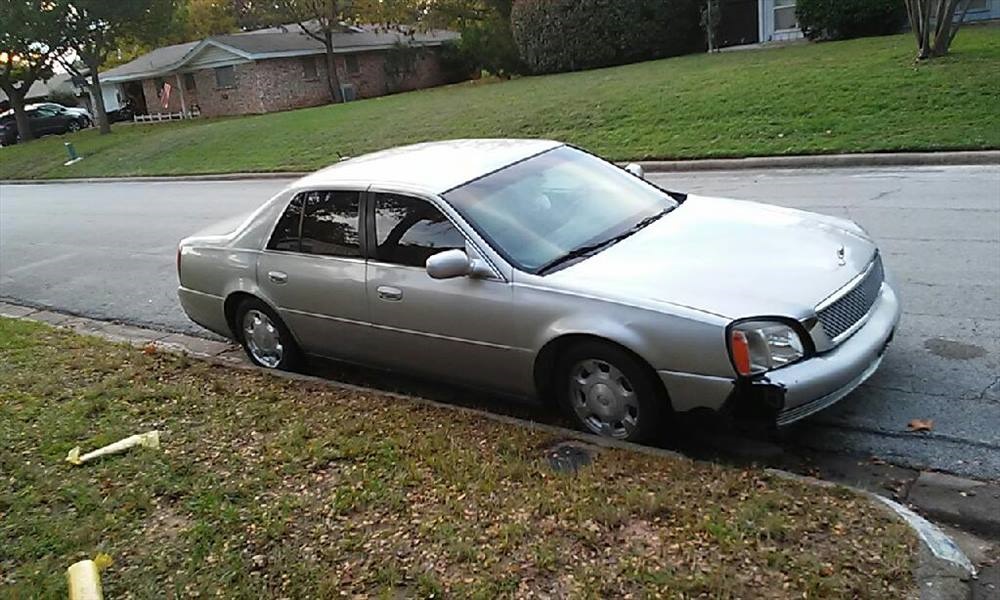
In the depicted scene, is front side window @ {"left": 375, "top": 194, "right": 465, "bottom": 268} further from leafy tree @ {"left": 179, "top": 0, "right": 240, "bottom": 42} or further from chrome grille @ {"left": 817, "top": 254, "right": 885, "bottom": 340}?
leafy tree @ {"left": 179, "top": 0, "right": 240, "bottom": 42}

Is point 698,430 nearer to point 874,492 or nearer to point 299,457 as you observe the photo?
point 874,492

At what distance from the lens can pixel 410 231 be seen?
5.14 meters

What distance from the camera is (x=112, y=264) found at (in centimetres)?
1095

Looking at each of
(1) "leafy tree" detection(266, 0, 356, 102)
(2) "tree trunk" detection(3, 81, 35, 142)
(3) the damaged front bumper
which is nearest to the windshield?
(3) the damaged front bumper

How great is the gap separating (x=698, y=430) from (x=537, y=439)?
0.86 m

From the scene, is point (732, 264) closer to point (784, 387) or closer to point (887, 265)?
point (784, 387)

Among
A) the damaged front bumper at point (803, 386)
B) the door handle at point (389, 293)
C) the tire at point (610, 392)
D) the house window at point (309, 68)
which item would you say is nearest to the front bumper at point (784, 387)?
the damaged front bumper at point (803, 386)

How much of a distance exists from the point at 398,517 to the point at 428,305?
1490mm

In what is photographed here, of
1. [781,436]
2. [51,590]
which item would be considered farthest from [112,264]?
[781,436]

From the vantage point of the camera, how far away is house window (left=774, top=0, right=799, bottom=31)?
1123 inches

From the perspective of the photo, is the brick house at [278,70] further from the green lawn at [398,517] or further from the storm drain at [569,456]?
the storm drain at [569,456]

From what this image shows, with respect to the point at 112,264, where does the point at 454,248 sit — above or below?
above

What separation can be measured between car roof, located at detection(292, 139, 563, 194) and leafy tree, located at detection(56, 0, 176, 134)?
3381 cm

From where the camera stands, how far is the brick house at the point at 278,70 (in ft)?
133
